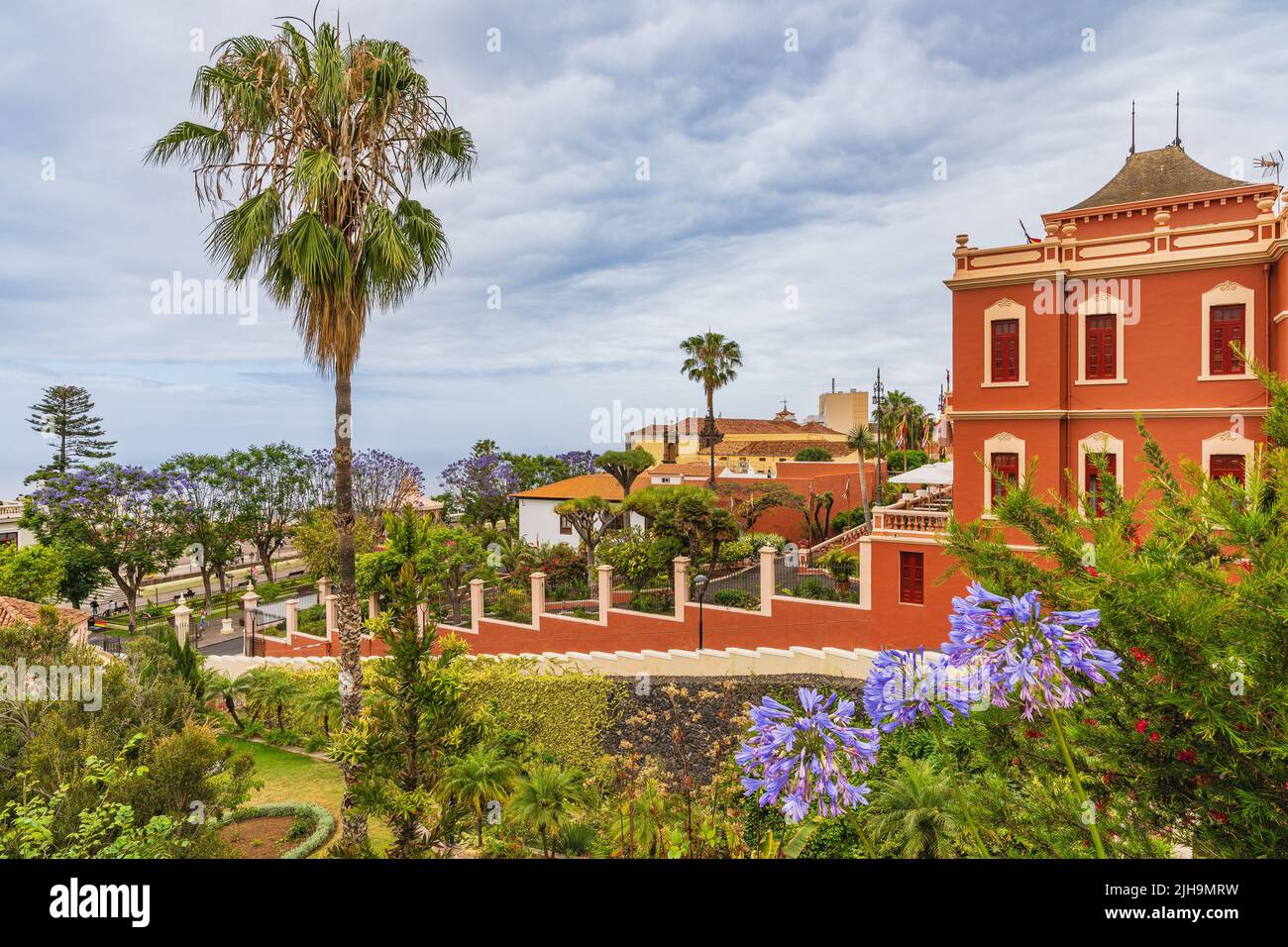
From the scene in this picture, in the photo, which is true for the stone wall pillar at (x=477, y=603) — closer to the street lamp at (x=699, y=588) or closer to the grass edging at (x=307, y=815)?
the street lamp at (x=699, y=588)

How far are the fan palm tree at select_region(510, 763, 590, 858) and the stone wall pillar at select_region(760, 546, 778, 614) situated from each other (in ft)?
25.9

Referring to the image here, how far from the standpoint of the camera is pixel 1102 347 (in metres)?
14.4

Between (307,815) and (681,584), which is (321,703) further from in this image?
(681,584)

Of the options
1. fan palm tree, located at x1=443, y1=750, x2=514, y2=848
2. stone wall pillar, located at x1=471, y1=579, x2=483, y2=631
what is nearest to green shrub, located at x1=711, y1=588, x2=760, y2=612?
stone wall pillar, located at x1=471, y1=579, x2=483, y2=631

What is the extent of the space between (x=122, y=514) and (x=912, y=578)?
33067mm

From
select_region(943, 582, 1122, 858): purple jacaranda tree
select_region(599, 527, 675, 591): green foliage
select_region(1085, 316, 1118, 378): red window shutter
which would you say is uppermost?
select_region(1085, 316, 1118, 378): red window shutter

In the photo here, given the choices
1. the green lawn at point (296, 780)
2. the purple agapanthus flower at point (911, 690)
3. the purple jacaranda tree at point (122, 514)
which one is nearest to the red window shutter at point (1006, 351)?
the purple agapanthus flower at point (911, 690)

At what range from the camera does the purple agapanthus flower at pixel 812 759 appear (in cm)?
217

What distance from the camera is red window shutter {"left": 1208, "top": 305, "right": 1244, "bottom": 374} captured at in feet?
43.4

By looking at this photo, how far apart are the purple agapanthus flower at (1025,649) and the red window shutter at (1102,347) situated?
1529 cm

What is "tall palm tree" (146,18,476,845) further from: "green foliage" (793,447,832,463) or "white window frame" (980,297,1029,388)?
"green foliage" (793,447,832,463)
